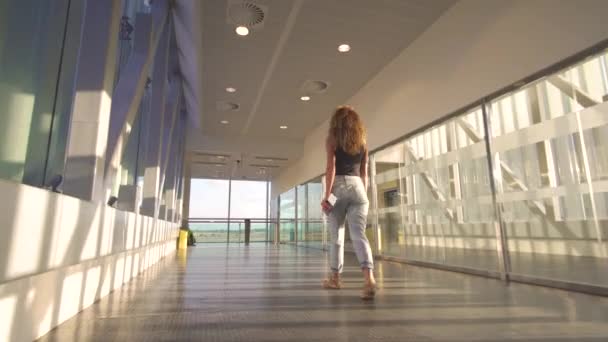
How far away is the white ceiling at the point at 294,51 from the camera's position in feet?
15.4

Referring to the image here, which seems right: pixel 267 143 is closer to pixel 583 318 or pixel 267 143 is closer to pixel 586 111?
pixel 586 111

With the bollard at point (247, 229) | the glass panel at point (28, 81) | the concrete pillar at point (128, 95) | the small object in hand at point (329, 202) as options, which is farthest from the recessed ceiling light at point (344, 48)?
the bollard at point (247, 229)

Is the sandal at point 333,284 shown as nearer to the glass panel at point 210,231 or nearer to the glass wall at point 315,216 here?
the glass wall at point 315,216

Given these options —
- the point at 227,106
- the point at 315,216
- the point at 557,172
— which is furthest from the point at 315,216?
the point at 557,172

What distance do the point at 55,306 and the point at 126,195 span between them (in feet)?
6.68

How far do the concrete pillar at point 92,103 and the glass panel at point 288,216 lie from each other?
10.6 meters

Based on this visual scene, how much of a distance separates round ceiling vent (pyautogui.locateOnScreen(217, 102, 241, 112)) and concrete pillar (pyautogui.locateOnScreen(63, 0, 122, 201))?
5.70 metres

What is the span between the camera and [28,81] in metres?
1.91

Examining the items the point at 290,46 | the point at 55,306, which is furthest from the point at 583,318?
the point at 290,46

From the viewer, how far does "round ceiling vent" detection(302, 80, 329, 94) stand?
6.94m

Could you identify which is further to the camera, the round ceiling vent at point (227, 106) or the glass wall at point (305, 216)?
the glass wall at point (305, 216)

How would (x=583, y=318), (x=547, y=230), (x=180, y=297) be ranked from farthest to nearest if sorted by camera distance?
(x=547, y=230) < (x=180, y=297) < (x=583, y=318)

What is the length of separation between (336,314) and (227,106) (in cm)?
711

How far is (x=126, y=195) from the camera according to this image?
3.59m
